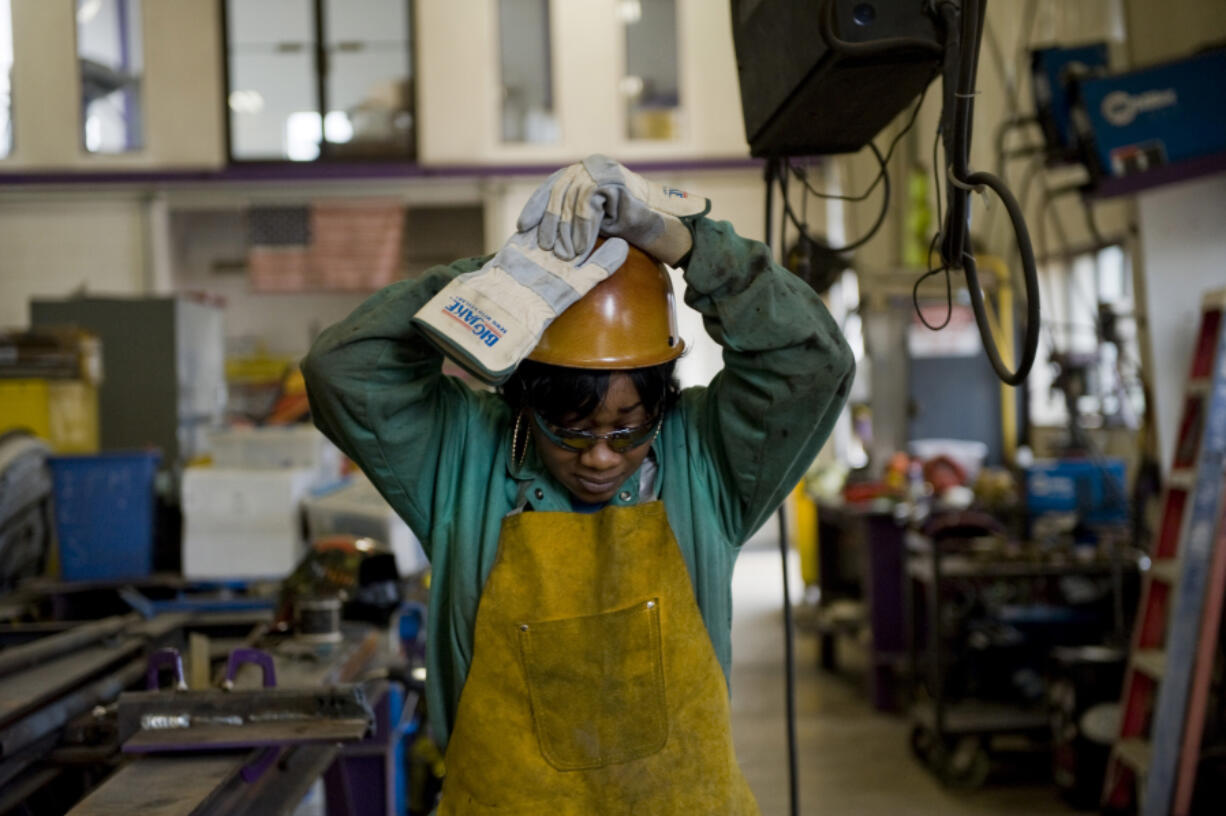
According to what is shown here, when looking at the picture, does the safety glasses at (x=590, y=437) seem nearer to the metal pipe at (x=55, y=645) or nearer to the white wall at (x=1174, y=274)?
the metal pipe at (x=55, y=645)

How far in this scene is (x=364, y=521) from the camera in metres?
3.49

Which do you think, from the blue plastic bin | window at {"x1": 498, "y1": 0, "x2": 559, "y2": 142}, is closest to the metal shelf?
the blue plastic bin

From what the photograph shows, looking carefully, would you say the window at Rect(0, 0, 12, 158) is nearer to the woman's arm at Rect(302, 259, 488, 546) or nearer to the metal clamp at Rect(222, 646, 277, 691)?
the metal clamp at Rect(222, 646, 277, 691)

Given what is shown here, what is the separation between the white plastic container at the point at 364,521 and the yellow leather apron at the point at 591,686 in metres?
1.99

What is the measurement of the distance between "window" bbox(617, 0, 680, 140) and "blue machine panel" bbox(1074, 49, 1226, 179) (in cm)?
692

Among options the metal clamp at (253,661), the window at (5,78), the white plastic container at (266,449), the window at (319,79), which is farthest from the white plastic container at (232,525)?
the window at (5,78)

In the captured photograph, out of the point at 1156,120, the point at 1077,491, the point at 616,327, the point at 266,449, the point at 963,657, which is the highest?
the point at 1156,120

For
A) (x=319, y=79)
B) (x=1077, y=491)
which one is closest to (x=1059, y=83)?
(x=1077, y=491)

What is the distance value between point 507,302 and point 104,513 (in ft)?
10.2

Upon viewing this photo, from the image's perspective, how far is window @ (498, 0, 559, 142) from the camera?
33.7 feet

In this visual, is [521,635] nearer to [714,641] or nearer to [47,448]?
[714,641]

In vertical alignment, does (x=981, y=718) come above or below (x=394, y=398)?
below

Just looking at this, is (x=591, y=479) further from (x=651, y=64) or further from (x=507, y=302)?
(x=651, y=64)

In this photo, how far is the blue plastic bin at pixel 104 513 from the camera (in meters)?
3.80
